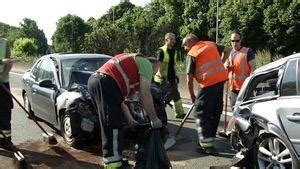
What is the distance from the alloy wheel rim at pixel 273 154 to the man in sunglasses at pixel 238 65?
254 cm

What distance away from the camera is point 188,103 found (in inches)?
546

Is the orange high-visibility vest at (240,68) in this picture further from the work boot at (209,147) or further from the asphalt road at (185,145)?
the work boot at (209,147)

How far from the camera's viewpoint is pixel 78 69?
367 inches

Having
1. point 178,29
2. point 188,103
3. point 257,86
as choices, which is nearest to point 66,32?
point 178,29

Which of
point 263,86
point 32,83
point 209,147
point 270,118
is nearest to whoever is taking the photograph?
point 270,118

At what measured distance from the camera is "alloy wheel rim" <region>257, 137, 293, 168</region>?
5645 millimetres

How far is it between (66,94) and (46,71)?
173 centimetres

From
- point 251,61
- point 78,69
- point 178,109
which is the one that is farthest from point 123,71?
point 178,109

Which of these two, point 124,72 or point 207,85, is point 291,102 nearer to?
point 124,72

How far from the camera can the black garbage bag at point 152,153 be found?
18.1 ft

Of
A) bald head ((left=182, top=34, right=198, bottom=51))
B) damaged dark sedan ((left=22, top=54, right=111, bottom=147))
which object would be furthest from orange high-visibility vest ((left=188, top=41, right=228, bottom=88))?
damaged dark sedan ((left=22, top=54, right=111, bottom=147))

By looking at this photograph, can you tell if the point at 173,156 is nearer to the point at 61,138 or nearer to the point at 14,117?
the point at 61,138

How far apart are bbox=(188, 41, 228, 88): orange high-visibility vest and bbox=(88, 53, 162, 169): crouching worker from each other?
94.7 inches

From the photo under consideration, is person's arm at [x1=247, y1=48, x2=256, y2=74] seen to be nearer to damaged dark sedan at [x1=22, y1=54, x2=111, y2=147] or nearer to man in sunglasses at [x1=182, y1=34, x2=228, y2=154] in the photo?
man in sunglasses at [x1=182, y1=34, x2=228, y2=154]
